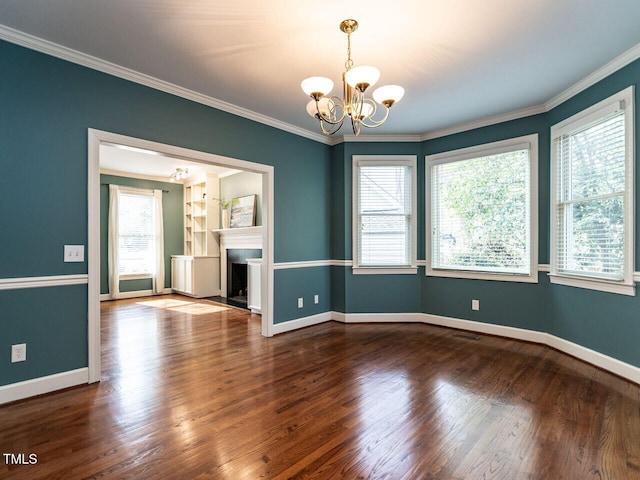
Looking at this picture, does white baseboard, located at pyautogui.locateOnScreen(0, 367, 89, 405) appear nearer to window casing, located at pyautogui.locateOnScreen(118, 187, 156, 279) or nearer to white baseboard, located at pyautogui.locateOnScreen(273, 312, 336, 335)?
white baseboard, located at pyautogui.locateOnScreen(273, 312, 336, 335)

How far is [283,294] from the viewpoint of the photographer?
4387 mm

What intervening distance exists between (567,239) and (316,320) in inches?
125

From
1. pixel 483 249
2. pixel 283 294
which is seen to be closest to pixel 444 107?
pixel 483 249

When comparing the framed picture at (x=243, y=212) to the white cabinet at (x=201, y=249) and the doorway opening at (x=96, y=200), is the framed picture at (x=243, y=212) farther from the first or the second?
the doorway opening at (x=96, y=200)

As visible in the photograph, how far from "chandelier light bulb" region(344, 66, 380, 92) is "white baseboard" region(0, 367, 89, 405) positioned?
10.2 ft

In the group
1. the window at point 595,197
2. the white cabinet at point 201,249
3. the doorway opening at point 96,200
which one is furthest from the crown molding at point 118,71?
the white cabinet at point 201,249

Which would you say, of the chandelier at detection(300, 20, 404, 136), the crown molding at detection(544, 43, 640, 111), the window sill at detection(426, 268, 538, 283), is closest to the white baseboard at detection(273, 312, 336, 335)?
the window sill at detection(426, 268, 538, 283)

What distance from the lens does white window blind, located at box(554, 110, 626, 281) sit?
2.96m

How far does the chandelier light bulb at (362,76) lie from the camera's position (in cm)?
212

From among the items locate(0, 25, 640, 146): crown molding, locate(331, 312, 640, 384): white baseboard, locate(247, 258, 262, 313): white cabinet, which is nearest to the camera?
locate(0, 25, 640, 146): crown molding

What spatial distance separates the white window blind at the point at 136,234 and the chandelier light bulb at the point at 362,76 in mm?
6575

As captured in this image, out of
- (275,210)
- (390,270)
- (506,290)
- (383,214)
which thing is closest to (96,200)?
(275,210)

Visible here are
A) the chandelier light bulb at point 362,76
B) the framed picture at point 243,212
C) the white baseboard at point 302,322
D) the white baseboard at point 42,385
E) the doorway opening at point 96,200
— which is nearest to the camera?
the chandelier light bulb at point 362,76

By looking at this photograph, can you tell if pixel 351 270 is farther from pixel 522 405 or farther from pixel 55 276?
pixel 55 276
